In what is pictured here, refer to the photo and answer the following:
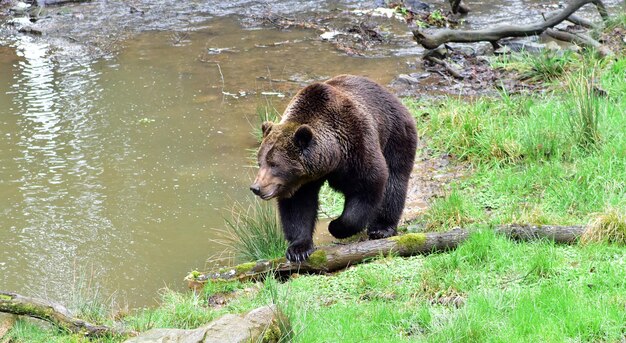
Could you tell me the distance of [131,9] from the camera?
60.3ft

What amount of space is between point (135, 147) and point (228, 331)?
6659 millimetres

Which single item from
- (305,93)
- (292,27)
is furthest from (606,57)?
(292,27)

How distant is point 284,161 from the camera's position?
6.07 m

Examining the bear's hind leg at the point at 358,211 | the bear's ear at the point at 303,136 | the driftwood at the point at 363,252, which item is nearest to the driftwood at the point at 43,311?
the driftwood at the point at 363,252

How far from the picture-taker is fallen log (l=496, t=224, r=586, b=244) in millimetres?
6281

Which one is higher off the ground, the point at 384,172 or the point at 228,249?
the point at 384,172

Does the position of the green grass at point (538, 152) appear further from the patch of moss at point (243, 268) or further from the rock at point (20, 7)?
the rock at point (20, 7)

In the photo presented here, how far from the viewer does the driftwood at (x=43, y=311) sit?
17.5 ft

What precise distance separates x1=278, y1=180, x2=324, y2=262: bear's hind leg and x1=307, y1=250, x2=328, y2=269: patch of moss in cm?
4

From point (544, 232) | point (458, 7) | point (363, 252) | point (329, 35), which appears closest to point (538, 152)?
point (544, 232)

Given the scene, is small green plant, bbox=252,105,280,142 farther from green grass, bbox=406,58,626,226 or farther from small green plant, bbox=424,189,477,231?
small green plant, bbox=424,189,477,231

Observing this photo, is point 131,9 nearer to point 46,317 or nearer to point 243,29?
point 243,29

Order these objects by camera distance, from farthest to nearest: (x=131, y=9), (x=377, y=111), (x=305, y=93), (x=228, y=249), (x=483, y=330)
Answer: (x=131, y=9) → (x=228, y=249) → (x=377, y=111) → (x=305, y=93) → (x=483, y=330)

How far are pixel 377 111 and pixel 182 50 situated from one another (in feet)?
30.0
